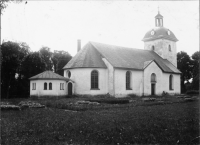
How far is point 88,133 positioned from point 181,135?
132 inches

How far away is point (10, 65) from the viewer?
37688mm

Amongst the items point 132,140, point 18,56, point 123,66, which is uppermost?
point 18,56

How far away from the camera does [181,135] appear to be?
7.90m

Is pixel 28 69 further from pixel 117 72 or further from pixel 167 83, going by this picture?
pixel 167 83

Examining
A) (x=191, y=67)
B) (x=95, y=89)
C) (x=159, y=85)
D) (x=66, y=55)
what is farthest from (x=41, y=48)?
(x=191, y=67)

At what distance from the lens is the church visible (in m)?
31.4

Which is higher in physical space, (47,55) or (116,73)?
(47,55)

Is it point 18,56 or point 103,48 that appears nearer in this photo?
point 103,48

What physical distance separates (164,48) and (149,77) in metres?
10.3

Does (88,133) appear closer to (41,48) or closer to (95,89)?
(95,89)

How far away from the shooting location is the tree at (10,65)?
3697cm

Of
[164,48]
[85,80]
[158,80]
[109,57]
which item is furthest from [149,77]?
[85,80]

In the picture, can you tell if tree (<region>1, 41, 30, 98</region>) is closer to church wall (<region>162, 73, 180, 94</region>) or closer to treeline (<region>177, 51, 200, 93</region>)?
church wall (<region>162, 73, 180, 94</region>)

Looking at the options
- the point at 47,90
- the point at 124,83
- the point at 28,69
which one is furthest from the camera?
the point at 28,69
